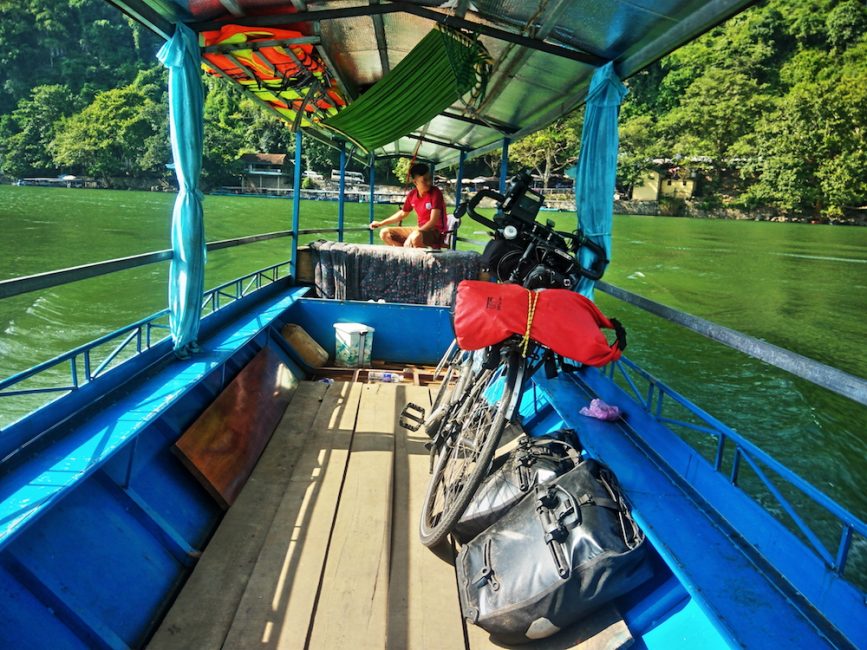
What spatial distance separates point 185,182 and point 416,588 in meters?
2.36

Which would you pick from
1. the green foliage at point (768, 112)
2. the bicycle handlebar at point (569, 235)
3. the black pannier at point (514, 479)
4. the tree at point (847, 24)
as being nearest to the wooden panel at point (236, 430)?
the black pannier at point (514, 479)

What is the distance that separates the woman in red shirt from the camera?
573 cm

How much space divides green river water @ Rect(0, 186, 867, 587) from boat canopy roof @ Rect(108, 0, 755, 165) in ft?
16.6

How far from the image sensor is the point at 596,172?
3469 millimetres

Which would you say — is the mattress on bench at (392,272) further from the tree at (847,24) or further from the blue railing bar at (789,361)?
the tree at (847,24)

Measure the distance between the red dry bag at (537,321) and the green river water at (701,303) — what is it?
475cm

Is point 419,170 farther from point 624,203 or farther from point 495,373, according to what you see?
point 624,203

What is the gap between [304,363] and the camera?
4523 millimetres

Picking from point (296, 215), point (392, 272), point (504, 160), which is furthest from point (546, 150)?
point (392, 272)

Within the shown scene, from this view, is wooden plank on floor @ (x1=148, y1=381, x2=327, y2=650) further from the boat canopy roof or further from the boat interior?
the boat canopy roof

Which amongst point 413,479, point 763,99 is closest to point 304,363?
point 413,479

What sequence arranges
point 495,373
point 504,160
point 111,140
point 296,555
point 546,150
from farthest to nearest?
point 111,140 < point 546,150 < point 504,160 < point 495,373 < point 296,555

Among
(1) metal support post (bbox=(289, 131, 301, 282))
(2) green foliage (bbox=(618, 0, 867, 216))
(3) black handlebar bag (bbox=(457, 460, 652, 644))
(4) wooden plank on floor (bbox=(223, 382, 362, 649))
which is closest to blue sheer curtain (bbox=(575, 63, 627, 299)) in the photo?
(3) black handlebar bag (bbox=(457, 460, 652, 644))

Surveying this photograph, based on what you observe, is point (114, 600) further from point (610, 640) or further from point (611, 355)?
point (611, 355)
